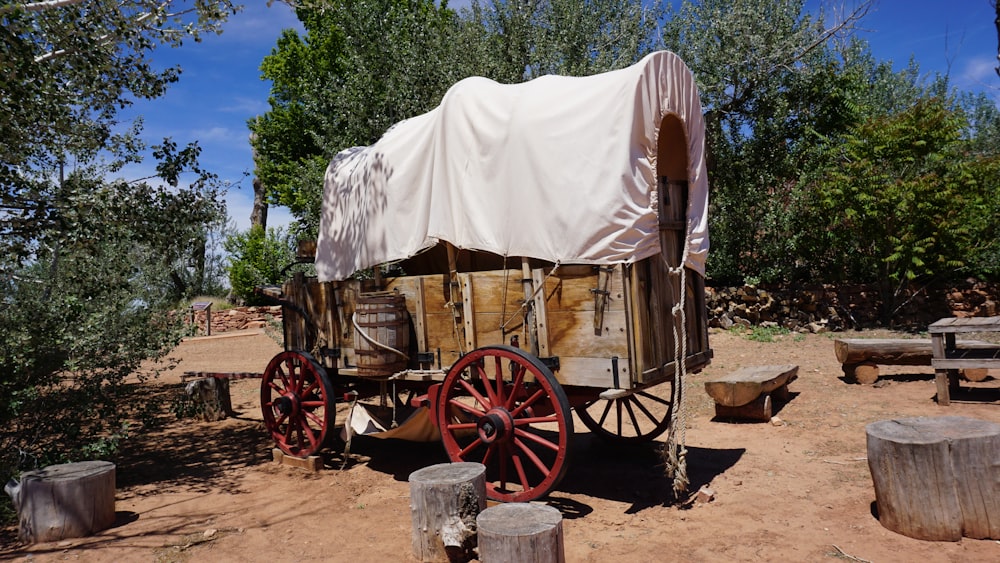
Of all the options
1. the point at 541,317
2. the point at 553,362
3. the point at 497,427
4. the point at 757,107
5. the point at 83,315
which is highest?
the point at 757,107

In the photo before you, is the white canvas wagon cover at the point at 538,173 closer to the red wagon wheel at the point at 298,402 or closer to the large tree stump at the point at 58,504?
the red wagon wheel at the point at 298,402

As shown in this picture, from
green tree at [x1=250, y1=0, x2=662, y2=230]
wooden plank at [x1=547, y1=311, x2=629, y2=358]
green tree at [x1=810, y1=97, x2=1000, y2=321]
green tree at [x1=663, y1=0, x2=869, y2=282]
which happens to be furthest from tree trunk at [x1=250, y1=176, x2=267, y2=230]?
wooden plank at [x1=547, y1=311, x2=629, y2=358]

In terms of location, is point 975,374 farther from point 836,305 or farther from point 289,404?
point 289,404

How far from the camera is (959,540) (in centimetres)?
337

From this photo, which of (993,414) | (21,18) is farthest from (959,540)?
(21,18)

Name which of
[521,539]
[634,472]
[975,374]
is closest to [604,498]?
[634,472]

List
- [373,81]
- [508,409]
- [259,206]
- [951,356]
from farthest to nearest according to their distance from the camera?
1. [259,206]
2. [373,81]
3. [951,356]
4. [508,409]

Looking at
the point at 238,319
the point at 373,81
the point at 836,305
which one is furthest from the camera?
the point at 238,319

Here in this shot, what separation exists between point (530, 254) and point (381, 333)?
1374 millimetres

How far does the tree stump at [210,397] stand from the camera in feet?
27.0

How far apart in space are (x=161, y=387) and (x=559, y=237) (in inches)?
371

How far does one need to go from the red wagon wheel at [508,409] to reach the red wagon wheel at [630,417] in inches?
22.3

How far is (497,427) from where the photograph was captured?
165 inches

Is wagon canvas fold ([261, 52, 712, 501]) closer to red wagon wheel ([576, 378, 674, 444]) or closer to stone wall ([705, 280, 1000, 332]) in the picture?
red wagon wheel ([576, 378, 674, 444])
